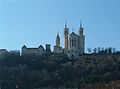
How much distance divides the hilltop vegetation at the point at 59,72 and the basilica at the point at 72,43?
15.4 feet

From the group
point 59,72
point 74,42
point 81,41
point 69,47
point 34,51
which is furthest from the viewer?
point 81,41

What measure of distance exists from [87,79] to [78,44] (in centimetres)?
2484

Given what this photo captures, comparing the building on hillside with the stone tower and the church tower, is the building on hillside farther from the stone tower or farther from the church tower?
the church tower

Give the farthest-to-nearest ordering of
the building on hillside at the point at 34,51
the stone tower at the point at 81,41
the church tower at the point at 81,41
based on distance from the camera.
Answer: the church tower at the point at 81,41 → the stone tower at the point at 81,41 → the building on hillside at the point at 34,51

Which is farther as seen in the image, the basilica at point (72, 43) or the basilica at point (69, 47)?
the basilica at point (72, 43)

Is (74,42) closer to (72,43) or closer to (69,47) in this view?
(72,43)

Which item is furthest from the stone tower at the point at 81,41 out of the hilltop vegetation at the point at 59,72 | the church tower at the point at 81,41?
the hilltop vegetation at the point at 59,72

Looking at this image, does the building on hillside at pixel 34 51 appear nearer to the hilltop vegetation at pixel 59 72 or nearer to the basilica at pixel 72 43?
the basilica at pixel 72 43

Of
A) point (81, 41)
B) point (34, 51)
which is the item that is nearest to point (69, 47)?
point (81, 41)

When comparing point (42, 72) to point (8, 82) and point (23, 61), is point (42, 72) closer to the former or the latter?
point (23, 61)

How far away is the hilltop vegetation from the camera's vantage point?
42.2 metres

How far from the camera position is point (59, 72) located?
1975 inches

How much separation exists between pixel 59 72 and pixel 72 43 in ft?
62.5

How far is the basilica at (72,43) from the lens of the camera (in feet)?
215
